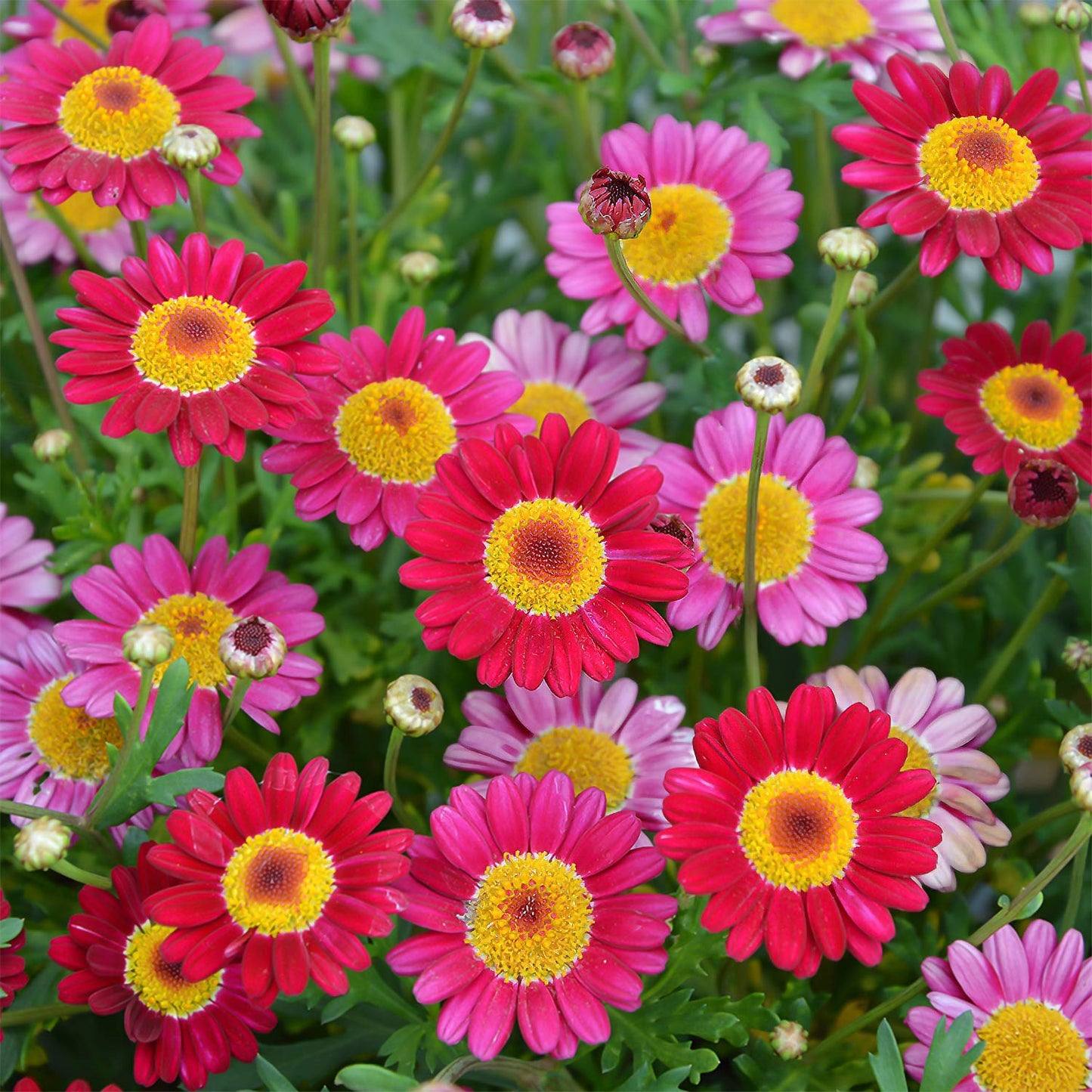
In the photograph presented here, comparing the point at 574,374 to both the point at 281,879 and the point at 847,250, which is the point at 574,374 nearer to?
the point at 847,250

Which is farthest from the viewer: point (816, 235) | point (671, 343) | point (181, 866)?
point (816, 235)

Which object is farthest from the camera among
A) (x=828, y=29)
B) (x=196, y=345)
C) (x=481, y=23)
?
(x=828, y=29)

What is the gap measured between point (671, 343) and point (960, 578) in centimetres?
27

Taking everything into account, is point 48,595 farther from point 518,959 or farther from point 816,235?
point 816,235

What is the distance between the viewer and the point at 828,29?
998 millimetres

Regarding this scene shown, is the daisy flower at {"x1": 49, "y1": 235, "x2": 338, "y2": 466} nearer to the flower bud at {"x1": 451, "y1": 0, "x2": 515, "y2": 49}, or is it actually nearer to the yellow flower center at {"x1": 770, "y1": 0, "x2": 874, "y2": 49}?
the flower bud at {"x1": 451, "y1": 0, "x2": 515, "y2": 49}

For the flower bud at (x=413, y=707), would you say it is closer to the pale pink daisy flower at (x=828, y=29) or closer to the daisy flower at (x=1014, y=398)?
the daisy flower at (x=1014, y=398)

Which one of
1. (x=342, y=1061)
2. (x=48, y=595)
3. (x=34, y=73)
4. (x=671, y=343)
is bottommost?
(x=342, y=1061)

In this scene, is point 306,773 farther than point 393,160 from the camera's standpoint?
No

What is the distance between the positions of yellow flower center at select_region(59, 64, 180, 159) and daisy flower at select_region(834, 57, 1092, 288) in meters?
0.42

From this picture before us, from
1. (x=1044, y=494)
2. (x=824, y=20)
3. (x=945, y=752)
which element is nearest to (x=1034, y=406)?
(x=1044, y=494)

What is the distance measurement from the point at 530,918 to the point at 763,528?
281 millimetres

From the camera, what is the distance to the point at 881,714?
2.23 ft

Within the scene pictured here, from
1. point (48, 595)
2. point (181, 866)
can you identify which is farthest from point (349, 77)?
point (181, 866)
